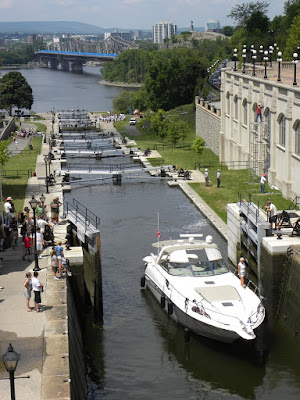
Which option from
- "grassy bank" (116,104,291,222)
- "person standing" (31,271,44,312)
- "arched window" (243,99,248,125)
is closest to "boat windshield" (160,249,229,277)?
"grassy bank" (116,104,291,222)

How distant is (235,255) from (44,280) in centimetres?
1195

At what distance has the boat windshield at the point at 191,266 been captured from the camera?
105 feet

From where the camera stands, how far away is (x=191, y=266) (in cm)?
3241

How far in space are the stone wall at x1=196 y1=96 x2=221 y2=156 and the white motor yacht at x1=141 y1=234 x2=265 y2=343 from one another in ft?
135

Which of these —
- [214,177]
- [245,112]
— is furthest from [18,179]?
[245,112]

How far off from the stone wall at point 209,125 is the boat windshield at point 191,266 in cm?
4257

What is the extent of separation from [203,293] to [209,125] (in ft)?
173

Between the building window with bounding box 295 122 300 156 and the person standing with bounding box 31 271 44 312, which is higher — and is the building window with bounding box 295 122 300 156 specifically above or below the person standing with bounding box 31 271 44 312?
above

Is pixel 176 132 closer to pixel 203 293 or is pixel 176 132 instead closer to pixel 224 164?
pixel 224 164

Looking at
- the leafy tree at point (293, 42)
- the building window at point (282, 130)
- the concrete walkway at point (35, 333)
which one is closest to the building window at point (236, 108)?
the building window at point (282, 130)

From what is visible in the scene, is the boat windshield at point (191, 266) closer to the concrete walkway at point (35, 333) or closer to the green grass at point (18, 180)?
the concrete walkway at point (35, 333)

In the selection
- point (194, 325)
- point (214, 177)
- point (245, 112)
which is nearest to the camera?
point (194, 325)

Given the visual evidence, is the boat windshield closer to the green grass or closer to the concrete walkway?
the concrete walkway

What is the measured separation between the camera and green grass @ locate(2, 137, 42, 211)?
54.5m
